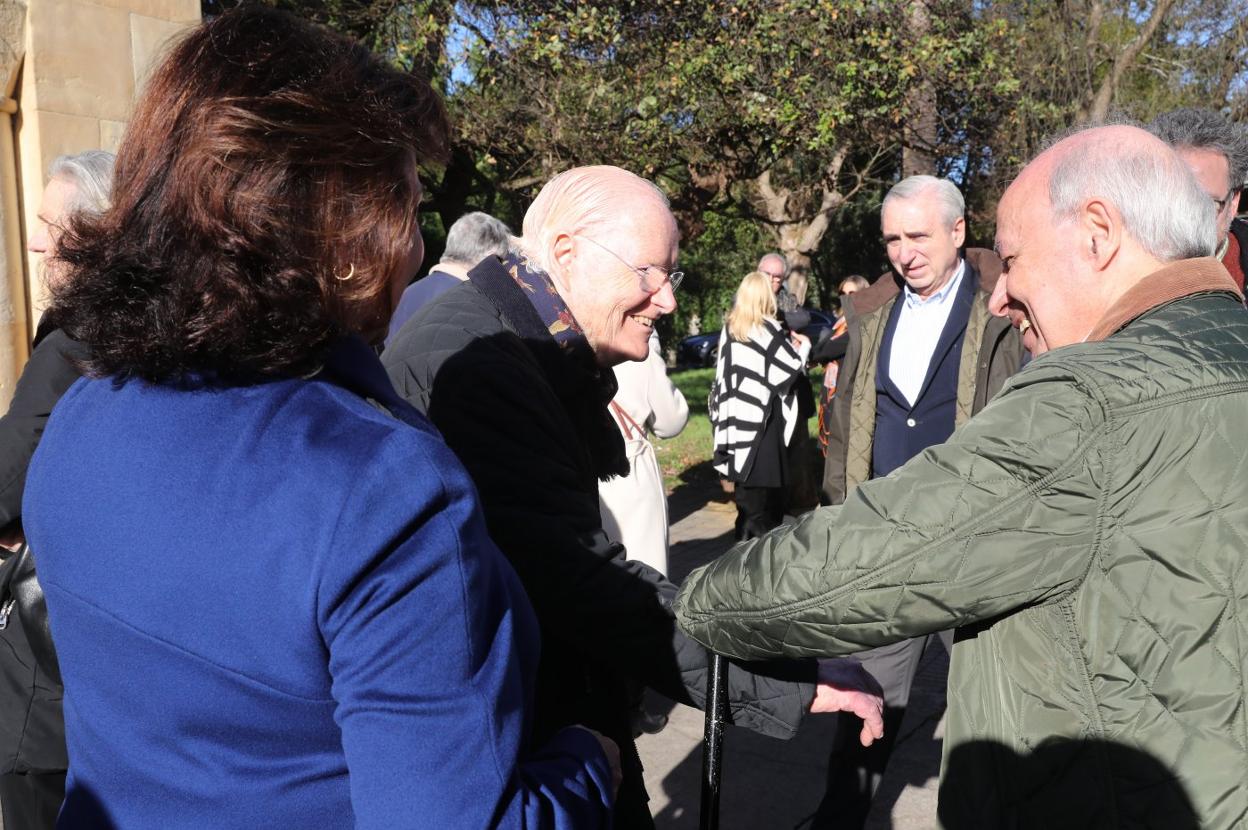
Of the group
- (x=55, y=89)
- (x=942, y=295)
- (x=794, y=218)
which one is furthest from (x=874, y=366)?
(x=794, y=218)

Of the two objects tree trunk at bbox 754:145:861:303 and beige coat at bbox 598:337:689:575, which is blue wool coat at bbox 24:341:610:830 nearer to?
beige coat at bbox 598:337:689:575

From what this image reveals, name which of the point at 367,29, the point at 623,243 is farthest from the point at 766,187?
the point at 623,243

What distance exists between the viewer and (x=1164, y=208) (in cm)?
166

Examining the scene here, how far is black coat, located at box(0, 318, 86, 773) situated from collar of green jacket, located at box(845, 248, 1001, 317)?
3069 millimetres

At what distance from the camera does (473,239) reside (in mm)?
5047

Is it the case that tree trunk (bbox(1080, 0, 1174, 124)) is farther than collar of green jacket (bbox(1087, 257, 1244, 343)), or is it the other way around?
tree trunk (bbox(1080, 0, 1174, 124))

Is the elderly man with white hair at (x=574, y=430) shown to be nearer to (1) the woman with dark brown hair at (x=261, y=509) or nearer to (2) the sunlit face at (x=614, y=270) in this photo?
(2) the sunlit face at (x=614, y=270)

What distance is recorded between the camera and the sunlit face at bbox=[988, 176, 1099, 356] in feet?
5.74

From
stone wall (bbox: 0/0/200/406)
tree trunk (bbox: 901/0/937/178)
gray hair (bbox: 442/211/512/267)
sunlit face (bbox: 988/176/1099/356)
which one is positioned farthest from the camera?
tree trunk (bbox: 901/0/937/178)

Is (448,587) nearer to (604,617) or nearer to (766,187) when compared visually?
(604,617)

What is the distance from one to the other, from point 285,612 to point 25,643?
158 cm

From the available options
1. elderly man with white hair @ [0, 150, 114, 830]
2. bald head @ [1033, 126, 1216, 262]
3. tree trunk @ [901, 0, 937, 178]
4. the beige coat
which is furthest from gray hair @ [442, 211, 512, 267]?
tree trunk @ [901, 0, 937, 178]

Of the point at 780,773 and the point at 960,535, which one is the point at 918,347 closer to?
the point at 780,773

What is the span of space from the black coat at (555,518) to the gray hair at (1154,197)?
39.6 inches
